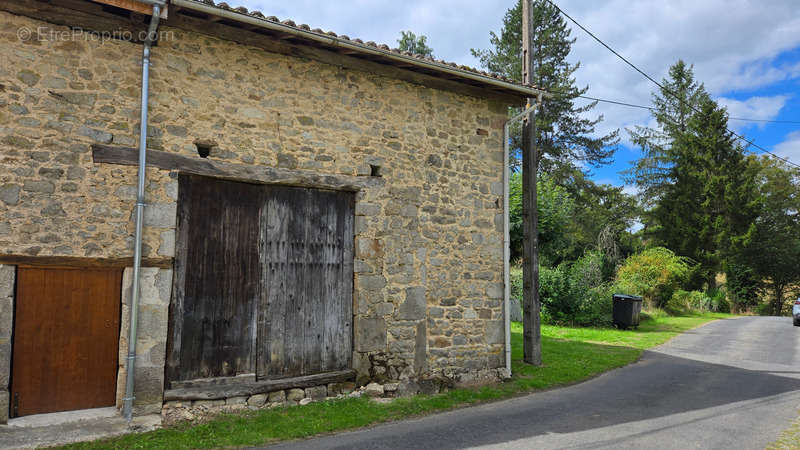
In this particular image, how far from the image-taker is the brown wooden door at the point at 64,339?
182 inches

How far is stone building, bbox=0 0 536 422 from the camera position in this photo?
4.72 metres

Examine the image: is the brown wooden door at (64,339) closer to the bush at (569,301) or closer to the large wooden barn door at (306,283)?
the large wooden barn door at (306,283)

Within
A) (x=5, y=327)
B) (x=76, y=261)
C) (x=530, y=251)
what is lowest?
→ (x=5, y=327)

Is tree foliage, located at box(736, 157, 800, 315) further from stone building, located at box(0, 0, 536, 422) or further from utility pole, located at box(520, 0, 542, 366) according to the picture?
stone building, located at box(0, 0, 536, 422)

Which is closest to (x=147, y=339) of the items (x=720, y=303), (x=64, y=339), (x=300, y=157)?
(x=64, y=339)

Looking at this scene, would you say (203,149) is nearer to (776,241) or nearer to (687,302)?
(687,302)

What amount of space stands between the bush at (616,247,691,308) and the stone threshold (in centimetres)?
1410

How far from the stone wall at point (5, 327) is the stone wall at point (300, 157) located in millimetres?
256

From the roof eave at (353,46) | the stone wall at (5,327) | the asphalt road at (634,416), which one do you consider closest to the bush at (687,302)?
the asphalt road at (634,416)

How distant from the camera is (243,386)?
18.0ft

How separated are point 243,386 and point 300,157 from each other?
9.40 feet

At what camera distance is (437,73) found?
693cm

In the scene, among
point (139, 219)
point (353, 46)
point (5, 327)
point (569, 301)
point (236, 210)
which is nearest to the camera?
point (5, 327)

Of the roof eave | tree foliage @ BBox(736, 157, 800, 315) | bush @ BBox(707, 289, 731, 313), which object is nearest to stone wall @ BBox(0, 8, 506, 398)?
the roof eave
